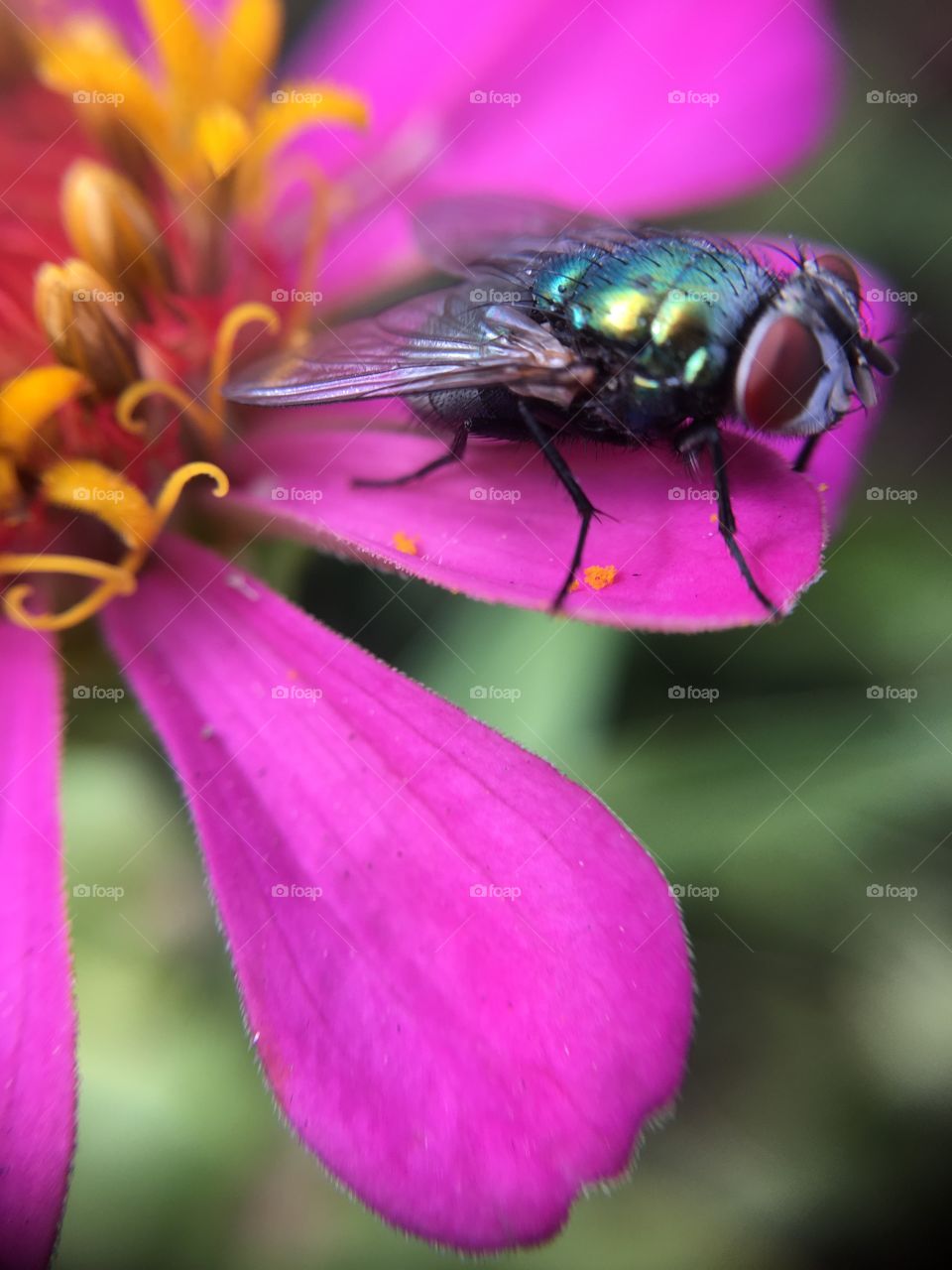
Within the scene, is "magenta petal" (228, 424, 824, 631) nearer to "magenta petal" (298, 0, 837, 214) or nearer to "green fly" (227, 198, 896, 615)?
"green fly" (227, 198, 896, 615)

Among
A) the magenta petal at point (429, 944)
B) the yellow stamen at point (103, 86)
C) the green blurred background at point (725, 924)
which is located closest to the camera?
the magenta petal at point (429, 944)

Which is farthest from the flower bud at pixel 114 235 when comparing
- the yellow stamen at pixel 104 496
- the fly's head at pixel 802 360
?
the fly's head at pixel 802 360

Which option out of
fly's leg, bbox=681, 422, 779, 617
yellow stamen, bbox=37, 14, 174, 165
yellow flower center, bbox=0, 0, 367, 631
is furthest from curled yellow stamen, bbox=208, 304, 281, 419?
fly's leg, bbox=681, 422, 779, 617

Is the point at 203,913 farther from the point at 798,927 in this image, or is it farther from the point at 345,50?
the point at 345,50

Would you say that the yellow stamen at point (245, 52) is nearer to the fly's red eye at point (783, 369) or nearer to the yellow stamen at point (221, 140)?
the yellow stamen at point (221, 140)

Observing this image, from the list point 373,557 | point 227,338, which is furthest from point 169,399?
point 373,557

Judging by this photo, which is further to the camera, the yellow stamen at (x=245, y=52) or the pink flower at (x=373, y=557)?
the yellow stamen at (x=245, y=52)

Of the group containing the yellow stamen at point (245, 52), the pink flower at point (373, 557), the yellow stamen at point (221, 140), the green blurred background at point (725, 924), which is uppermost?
the yellow stamen at point (245, 52)

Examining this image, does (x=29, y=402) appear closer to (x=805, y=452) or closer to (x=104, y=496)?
(x=104, y=496)
